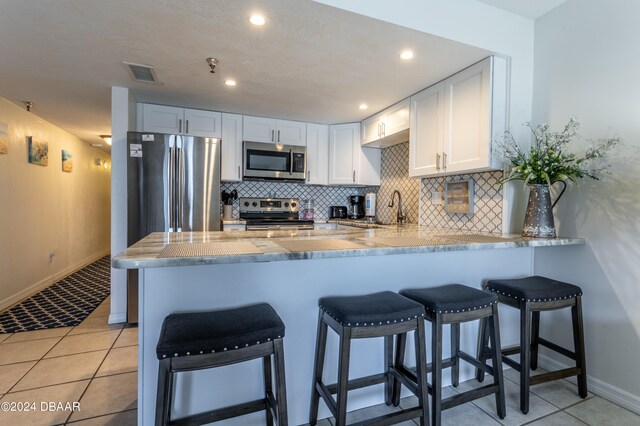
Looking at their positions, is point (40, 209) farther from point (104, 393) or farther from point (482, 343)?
point (482, 343)

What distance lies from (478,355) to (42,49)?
12.0 ft

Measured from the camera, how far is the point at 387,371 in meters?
1.78

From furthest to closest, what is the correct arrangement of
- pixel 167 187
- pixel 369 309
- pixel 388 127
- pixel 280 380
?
pixel 388 127 → pixel 167 187 → pixel 369 309 → pixel 280 380

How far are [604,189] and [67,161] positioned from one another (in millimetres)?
6383

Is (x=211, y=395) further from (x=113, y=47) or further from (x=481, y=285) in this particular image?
(x=113, y=47)

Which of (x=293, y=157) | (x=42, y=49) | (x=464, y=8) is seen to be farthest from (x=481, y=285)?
(x=42, y=49)

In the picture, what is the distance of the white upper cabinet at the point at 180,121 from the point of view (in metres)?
3.37

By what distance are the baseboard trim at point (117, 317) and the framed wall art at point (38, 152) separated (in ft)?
7.70

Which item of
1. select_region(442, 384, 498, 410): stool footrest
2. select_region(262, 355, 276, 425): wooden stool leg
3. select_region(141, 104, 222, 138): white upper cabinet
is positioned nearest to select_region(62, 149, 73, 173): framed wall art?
select_region(141, 104, 222, 138): white upper cabinet

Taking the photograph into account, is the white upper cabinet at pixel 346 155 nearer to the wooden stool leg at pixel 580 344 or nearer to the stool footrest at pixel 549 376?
the wooden stool leg at pixel 580 344

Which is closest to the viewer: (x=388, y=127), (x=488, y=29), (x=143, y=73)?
(x=488, y=29)

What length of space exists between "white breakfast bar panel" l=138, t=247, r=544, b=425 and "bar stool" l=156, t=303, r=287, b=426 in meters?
0.10

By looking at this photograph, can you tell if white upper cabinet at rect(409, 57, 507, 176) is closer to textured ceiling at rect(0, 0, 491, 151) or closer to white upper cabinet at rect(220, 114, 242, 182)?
textured ceiling at rect(0, 0, 491, 151)

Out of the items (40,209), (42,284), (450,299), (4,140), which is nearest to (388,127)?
(450,299)
